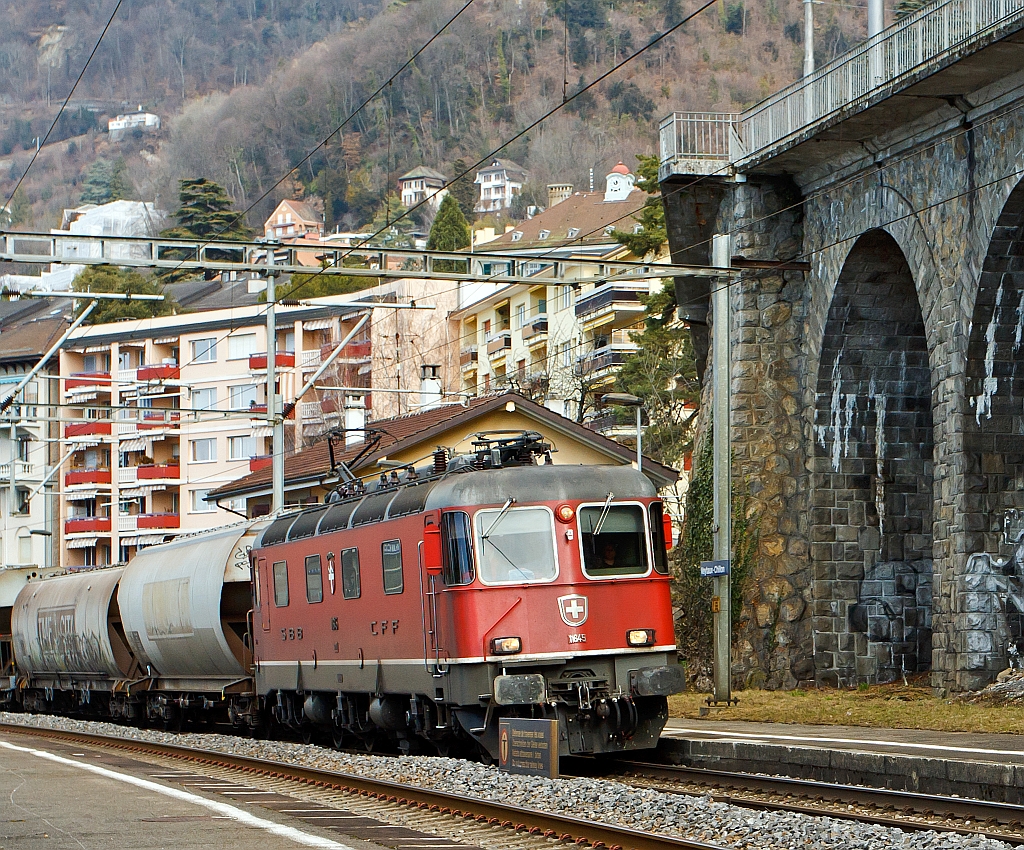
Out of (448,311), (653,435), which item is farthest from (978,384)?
(448,311)

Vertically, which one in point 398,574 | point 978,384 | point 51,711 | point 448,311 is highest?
point 448,311

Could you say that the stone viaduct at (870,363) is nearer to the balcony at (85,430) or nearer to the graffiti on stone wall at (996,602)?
the graffiti on stone wall at (996,602)

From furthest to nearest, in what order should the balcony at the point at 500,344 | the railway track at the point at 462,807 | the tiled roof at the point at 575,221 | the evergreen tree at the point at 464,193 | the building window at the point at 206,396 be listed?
the evergreen tree at the point at 464,193 → the tiled roof at the point at 575,221 → the building window at the point at 206,396 → the balcony at the point at 500,344 → the railway track at the point at 462,807

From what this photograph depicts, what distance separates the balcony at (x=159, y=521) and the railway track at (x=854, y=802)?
69.4 m

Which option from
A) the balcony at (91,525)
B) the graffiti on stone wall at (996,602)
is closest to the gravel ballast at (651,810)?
the graffiti on stone wall at (996,602)

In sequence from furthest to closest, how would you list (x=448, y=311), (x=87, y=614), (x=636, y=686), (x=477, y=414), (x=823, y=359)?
(x=448, y=311) < (x=477, y=414) < (x=87, y=614) < (x=823, y=359) < (x=636, y=686)

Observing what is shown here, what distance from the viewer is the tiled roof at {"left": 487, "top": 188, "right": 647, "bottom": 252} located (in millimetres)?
88625

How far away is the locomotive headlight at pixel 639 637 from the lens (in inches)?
703

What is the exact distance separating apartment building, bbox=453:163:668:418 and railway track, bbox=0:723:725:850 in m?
38.3

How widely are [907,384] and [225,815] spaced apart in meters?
18.6

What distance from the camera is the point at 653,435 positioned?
5741 cm

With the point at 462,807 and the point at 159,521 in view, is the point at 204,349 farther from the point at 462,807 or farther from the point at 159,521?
the point at 462,807

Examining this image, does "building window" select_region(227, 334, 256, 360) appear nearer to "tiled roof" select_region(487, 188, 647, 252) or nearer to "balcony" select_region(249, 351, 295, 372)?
"balcony" select_region(249, 351, 295, 372)

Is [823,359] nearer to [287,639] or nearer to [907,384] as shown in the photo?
[907,384]
